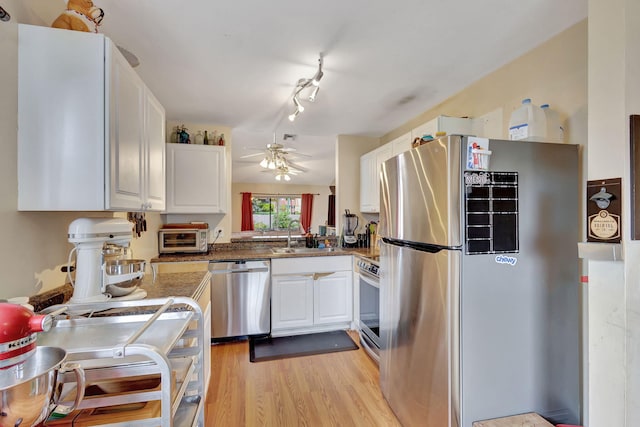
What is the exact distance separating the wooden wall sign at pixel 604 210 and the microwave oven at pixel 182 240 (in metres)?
2.98

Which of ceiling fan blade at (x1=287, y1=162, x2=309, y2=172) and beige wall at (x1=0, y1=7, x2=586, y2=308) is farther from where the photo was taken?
ceiling fan blade at (x1=287, y1=162, x2=309, y2=172)

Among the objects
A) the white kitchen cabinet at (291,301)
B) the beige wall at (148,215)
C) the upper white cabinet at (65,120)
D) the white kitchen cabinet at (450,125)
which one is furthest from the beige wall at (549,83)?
the white kitchen cabinet at (291,301)

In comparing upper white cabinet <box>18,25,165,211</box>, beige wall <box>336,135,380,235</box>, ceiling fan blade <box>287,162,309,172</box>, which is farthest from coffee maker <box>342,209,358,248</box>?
upper white cabinet <box>18,25,165,211</box>

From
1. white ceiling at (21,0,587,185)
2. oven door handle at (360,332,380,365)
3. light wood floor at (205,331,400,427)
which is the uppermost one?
white ceiling at (21,0,587,185)

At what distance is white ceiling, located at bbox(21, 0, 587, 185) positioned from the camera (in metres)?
1.39

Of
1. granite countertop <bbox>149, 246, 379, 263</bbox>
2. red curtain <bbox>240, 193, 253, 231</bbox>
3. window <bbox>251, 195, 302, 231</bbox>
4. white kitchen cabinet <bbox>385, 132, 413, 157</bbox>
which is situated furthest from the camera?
window <bbox>251, 195, 302, 231</bbox>

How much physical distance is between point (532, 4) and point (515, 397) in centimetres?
192

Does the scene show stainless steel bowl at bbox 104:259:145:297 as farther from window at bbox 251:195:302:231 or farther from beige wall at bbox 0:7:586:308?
window at bbox 251:195:302:231

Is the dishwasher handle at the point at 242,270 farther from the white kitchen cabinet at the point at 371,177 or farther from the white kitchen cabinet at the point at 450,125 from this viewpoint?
the white kitchen cabinet at the point at 450,125

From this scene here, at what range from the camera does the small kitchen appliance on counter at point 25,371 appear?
0.55 metres

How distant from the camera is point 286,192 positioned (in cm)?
726

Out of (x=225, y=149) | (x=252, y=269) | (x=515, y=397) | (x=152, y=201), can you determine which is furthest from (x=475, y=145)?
(x=225, y=149)

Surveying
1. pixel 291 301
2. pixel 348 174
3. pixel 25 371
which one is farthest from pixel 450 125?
pixel 25 371

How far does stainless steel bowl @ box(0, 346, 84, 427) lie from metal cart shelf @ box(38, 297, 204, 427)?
101mm
